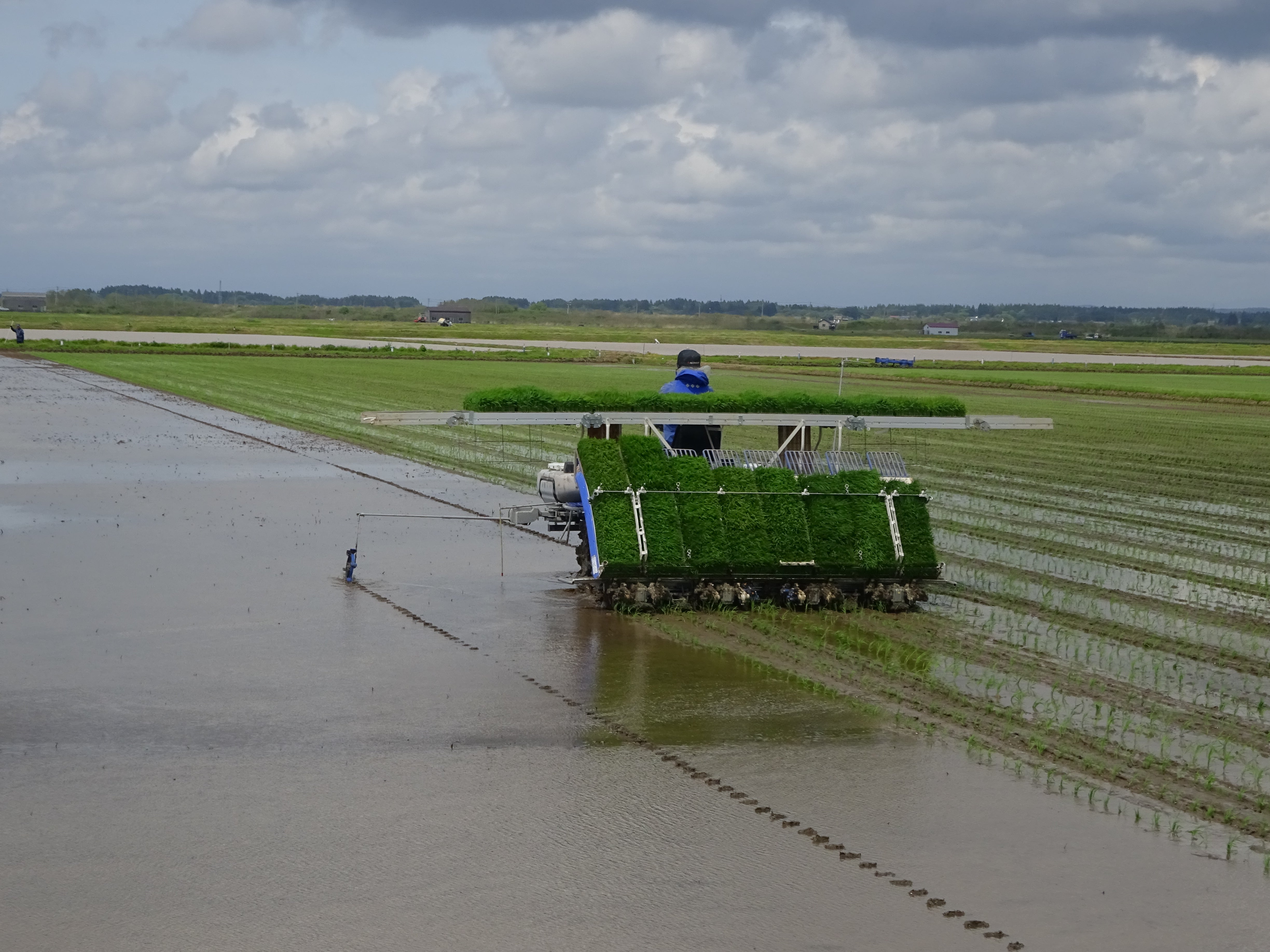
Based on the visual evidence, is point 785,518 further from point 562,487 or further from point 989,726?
point 989,726

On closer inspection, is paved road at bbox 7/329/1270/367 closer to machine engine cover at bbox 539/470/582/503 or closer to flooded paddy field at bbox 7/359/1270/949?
machine engine cover at bbox 539/470/582/503

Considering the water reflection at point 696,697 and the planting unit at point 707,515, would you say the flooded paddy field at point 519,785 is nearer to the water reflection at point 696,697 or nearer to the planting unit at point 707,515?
the water reflection at point 696,697

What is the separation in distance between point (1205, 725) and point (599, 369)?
7113cm

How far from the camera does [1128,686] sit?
616 inches

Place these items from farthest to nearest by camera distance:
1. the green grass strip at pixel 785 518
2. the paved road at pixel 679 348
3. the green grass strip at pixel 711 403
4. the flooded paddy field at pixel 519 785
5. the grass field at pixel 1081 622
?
the paved road at pixel 679 348 → the green grass strip at pixel 711 403 → the green grass strip at pixel 785 518 → the grass field at pixel 1081 622 → the flooded paddy field at pixel 519 785

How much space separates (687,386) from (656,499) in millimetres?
3248

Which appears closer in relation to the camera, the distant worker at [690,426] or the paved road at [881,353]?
the distant worker at [690,426]

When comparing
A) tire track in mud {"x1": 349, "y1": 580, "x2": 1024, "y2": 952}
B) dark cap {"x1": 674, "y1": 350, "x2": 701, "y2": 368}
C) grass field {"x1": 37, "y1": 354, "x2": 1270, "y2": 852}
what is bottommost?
tire track in mud {"x1": 349, "y1": 580, "x2": 1024, "y2": 952}

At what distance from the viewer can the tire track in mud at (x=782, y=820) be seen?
9.57m

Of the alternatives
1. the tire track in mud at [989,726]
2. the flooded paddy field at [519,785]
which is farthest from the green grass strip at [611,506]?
the tire track in mud at [989,726]

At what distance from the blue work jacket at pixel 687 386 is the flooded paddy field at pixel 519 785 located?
2.70 meters

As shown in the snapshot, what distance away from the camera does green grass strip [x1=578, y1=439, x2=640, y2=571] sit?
19016 mm

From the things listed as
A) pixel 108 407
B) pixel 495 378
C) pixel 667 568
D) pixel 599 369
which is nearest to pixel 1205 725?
pixel 667 568

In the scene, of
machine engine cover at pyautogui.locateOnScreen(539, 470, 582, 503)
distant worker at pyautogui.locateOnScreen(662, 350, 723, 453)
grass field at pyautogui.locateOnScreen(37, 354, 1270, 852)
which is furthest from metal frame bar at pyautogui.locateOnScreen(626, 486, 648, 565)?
distant worker at pyautogui.locateOnScreen(662, 350, 723, 453)
